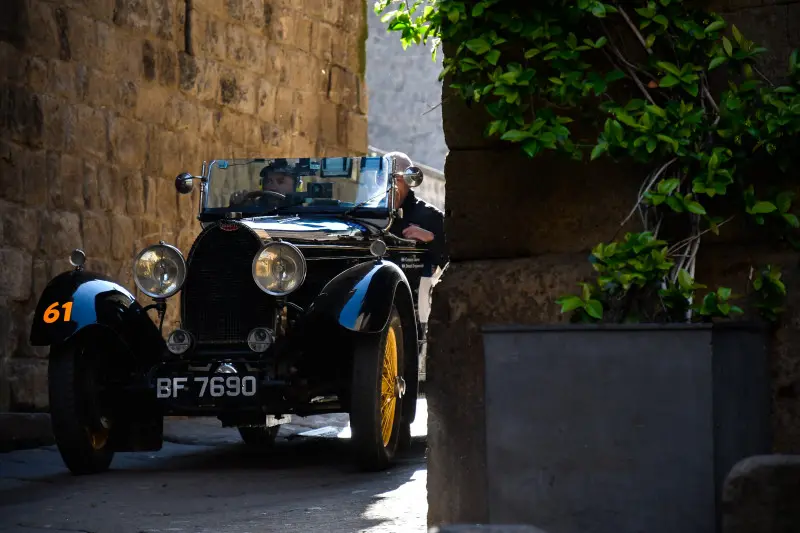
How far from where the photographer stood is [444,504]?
13.6ft

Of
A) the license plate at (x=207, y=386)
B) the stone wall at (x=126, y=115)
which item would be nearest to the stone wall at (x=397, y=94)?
the stone wall at (x=126, y=115)

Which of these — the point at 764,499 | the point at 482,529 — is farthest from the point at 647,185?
the point at 482,529

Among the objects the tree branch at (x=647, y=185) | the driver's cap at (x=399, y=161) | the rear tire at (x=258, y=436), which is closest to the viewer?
the tree branch at (x=647, y=185)

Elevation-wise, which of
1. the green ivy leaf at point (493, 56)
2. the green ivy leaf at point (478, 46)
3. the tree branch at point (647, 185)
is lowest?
the tree branch at point (647, 185)

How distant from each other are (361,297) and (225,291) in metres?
0.75

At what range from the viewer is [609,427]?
352 centimetres

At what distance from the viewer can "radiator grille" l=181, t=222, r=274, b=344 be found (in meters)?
7.14

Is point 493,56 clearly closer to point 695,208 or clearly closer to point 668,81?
point 668,81

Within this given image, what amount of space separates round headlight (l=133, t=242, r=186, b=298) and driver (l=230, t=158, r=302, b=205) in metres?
1.13

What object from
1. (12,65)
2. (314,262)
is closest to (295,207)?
(314,262)

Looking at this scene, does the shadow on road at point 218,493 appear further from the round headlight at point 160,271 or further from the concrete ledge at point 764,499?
the concrete ledge at point 764,499

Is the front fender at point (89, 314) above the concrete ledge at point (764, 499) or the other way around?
above

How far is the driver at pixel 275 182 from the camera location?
826 cm

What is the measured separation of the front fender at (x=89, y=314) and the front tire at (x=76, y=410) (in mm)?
110
